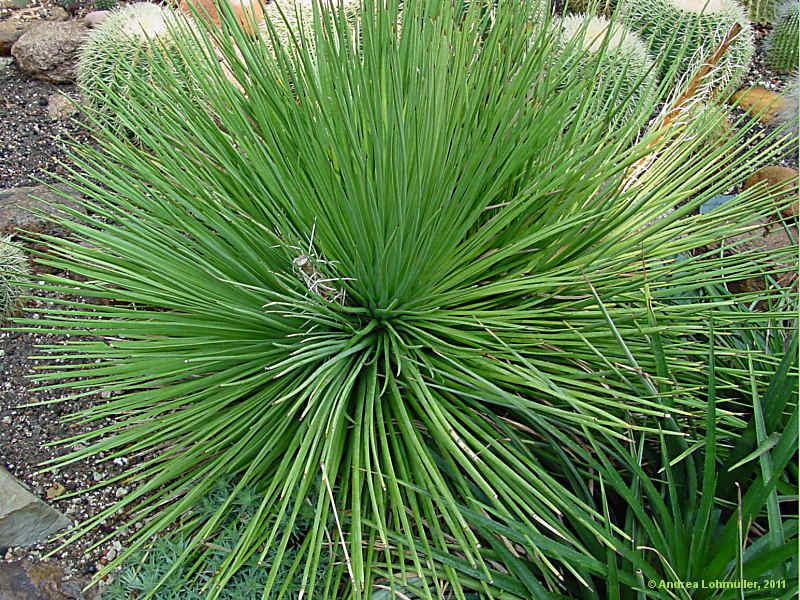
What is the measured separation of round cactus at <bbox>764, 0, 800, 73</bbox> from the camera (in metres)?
3.71

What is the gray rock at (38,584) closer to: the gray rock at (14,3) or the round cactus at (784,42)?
the gray rock at (14,3)

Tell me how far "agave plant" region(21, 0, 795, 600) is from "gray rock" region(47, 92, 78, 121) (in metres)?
1.76

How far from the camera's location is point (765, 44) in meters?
3.98

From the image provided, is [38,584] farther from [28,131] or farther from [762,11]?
[762,11]

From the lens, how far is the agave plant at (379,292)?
1.40 metres

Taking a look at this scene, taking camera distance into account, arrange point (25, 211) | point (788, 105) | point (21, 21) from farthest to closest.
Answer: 1. point (21, 21)
2. point (788, 105)
3. point (25, 211)

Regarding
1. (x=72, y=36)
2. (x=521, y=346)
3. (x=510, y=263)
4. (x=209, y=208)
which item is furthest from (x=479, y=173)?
(x=72, y=36)

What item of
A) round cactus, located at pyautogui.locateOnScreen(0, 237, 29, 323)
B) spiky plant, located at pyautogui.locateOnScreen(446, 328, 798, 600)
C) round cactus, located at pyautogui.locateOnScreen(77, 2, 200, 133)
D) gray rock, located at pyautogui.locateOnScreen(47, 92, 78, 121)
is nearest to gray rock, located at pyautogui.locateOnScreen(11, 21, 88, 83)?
gray rock, located at pyautogui.locateOnScreen(47, 92, 78, 121)

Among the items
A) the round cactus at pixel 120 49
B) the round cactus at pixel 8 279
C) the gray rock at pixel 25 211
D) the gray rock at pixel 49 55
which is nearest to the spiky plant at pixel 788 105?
the round cactus at pixel 120 49

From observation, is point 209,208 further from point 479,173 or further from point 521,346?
point 521,346

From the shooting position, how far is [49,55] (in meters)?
3.37

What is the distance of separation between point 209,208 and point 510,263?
0.77 m

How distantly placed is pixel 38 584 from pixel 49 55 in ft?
9.47

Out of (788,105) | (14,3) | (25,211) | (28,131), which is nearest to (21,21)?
(14,3)
